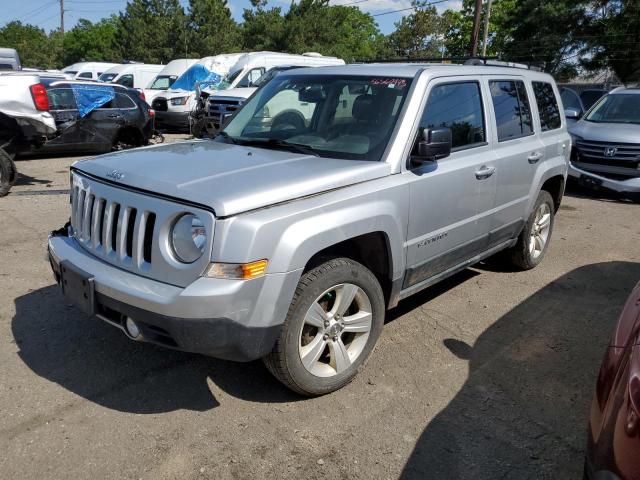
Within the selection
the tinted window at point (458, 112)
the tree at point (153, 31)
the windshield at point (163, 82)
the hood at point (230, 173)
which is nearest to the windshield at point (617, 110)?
the tinted window at point (458, 112)

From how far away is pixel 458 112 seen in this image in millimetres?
4066

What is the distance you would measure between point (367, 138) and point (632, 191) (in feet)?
22.8

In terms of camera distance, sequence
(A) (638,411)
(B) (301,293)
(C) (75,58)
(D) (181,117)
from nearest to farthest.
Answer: (A) (638,411)
(B) (301,293)
(D) (181,117)
(C) (75,58)

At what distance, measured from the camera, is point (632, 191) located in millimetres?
8805

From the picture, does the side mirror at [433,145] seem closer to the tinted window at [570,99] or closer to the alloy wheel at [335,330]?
the alloy wheel at [335,330]

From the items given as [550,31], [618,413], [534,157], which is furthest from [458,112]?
[550,31]

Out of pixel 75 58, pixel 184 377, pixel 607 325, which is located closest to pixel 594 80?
pixel 607 325

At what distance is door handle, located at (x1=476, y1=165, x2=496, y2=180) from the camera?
13.4ft

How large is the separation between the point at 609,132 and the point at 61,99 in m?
9.89

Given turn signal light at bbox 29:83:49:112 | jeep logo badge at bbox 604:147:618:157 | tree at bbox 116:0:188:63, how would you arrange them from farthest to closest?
1. tree at bbox 116:0:188:63
2. jeep logo badge at bbox 604:147:618:157
3. turn signal light at bbox 29:83:49:112

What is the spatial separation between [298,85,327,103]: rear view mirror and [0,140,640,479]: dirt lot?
176cm

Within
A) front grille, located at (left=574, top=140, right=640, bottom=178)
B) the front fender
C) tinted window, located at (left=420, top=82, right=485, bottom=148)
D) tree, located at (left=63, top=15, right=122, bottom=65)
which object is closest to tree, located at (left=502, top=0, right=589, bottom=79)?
front grille, located at (left=574, top=140, right=640, bottom=178)

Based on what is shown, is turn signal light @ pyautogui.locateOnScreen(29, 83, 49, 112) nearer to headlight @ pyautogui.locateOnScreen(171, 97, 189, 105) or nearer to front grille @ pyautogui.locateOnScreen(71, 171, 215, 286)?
front grille @ pyautogui.locateOnScreen(71, 171, 215, 286)

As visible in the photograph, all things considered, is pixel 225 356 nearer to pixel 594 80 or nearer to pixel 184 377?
pixel 184 377
